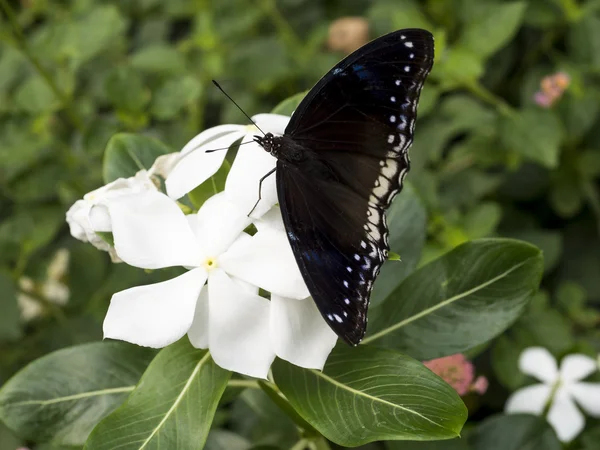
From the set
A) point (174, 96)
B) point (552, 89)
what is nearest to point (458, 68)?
point (552, 89)

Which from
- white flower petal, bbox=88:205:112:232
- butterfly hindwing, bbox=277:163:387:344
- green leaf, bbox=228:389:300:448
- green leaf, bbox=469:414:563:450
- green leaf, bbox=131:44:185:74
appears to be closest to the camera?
butterfly hindwing, bbox=277:163:387:344

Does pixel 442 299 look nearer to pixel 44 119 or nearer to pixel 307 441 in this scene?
pixel 307 441

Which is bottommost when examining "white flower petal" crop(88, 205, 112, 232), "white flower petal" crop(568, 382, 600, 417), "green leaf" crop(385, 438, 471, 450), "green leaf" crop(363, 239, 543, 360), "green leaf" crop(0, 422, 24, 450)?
"white flower petal" crop(568, 382, 600, 417)

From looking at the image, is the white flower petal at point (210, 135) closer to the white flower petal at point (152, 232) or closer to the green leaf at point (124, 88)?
the white flower petal at point (152, 232)

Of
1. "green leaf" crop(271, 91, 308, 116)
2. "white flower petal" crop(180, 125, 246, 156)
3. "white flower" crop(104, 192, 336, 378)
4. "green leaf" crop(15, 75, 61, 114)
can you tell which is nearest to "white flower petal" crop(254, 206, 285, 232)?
"white flower" crop(104, 192, 336, 378)

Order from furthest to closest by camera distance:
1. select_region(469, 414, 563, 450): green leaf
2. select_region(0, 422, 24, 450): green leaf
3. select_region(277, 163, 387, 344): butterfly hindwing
A: select_region(0, 422, 24, 450): green leaf < select_region(469, 414, 563, 450): green leaf < select_region(277, 163, 387, 344): butterfly hindwing

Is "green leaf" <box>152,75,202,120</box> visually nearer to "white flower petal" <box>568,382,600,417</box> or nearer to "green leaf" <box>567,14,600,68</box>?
"green leaf" <box>567,14,600,68</box>
